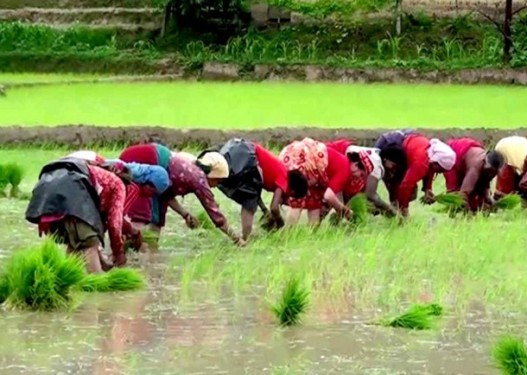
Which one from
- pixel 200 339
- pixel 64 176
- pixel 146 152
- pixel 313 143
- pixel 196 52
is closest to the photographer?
pixel 200 339

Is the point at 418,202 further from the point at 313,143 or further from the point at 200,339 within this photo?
the point at 200,339

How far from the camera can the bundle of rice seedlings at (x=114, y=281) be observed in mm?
6869

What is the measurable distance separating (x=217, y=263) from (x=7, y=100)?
1094cm

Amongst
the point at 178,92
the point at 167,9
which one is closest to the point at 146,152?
the point at 178,92

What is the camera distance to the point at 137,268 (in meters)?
7.83

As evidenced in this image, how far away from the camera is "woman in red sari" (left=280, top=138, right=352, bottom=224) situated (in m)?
9.35

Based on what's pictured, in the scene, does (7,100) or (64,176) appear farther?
(7,100)

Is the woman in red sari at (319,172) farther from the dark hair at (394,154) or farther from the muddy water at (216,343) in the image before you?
the muddy water at (216,343)

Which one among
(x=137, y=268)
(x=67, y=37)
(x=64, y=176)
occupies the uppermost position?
(x=64, y=176)

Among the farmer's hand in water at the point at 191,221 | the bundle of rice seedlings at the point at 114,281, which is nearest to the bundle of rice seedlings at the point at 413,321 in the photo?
the bundle of rice seedlings at the point at 114,281

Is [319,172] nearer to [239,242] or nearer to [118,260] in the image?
[239,242]

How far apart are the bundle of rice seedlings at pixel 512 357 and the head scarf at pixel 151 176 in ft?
10.5

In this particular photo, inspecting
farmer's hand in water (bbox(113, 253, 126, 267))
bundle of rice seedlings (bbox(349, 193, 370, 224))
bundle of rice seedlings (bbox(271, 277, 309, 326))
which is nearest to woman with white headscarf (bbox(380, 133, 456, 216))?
bundle of rice seedlings (bbox(349, 193, 370, 224))

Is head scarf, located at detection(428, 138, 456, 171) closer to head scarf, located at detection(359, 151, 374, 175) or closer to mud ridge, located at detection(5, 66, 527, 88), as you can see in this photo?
head scarf, located at detection(359, 151, 374, 175)
